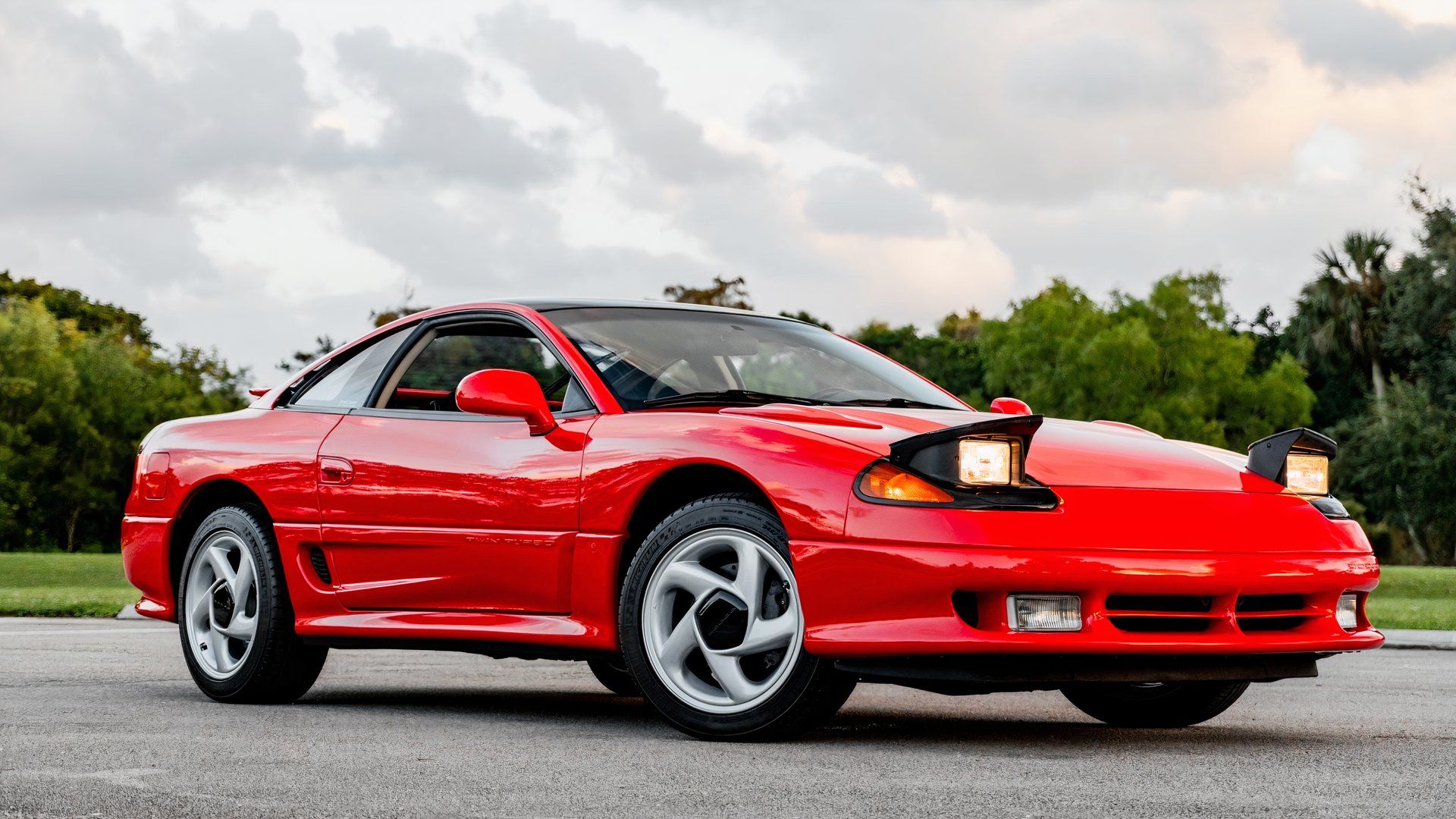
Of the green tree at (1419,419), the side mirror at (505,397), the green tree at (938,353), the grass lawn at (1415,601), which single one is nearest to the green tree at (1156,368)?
the green tree at (938,353)

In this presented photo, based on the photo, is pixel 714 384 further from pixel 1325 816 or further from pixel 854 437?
pixel 1325 816

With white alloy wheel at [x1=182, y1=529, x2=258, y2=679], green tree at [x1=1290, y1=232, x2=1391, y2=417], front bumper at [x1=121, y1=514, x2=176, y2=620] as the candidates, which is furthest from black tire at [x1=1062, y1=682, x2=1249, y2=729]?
green tree at [x1=1290, y1=232, x2=1391, y2=417]

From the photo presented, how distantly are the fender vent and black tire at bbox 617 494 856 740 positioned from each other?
1523 millimetres

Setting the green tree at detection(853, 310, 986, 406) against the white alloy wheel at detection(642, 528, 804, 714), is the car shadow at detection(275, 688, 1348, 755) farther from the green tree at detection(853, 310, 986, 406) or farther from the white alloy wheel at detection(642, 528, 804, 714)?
the green tree at detection(853, 310, 986, 406)

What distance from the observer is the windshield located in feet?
20.2

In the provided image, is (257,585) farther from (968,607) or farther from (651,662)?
(968,607)

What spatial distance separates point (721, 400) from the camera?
19.7 feet

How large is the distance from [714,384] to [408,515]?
3.78ft

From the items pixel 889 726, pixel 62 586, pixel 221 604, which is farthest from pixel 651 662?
pixel 62 586

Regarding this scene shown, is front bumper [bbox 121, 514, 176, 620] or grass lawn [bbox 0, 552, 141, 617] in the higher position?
front bumper [bbox 121, 514, 176, 620]

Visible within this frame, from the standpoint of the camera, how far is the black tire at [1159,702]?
20.3ft

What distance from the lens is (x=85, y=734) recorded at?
550cm

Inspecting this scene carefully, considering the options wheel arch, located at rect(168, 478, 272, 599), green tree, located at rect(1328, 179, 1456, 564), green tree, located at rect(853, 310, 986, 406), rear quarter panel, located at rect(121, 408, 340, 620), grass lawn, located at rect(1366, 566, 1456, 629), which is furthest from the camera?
green tree, located at rect(853, 310, 986, 406)

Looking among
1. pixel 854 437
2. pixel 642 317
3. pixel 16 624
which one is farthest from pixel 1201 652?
pixel 16 624
